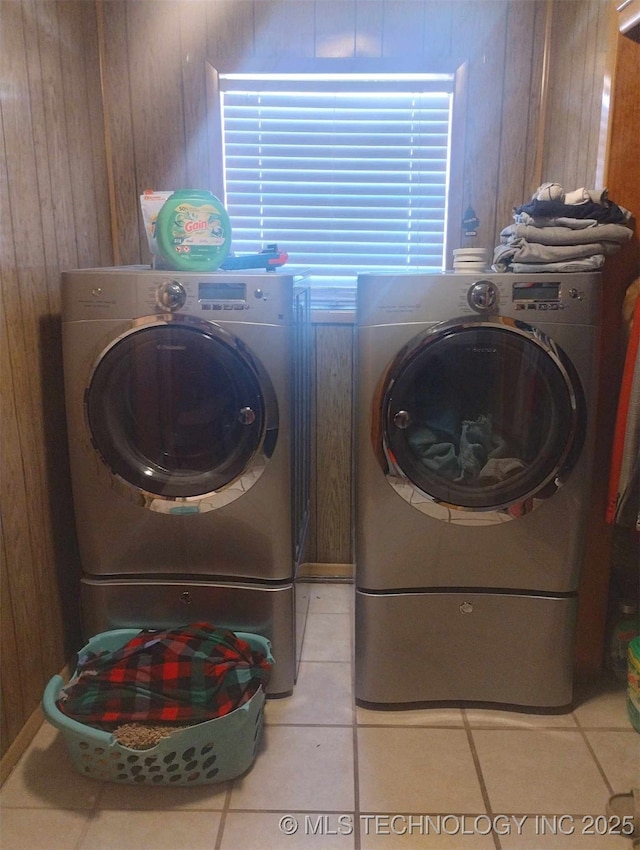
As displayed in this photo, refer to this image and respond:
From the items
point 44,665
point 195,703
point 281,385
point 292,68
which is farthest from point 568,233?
point 44,665

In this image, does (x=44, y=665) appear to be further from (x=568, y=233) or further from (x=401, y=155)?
(x=401, y=155)

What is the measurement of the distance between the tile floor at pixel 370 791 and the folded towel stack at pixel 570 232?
45.3 inches

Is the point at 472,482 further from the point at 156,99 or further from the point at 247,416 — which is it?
the point at 156,99

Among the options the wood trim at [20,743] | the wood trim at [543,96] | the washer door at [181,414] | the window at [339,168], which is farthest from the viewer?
the window at [339,168]

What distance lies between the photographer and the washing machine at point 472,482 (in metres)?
1.46

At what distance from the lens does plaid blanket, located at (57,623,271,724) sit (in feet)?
4.50

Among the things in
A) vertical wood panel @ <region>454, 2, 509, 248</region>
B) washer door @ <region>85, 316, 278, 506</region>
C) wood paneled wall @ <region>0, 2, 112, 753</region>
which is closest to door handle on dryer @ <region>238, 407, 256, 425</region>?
washer door @ <region>85, 316, 278, 506</region>

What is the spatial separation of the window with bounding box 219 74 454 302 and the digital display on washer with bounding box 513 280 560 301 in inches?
34.3

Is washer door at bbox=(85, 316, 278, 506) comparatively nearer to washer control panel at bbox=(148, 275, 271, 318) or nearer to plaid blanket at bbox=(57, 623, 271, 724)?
washer control panel at bbox=(148, 275, 271, 318)

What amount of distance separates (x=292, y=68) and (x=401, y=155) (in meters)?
0.46

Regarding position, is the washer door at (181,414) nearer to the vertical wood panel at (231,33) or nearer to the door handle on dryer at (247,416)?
the door handle on dryer at (247,416)

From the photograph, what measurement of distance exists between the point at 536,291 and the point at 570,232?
0.19m

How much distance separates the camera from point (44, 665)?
1.64 m

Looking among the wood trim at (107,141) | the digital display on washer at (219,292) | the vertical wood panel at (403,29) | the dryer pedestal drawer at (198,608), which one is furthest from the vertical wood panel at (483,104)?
the dryer pedestal drawer at (198,608)
